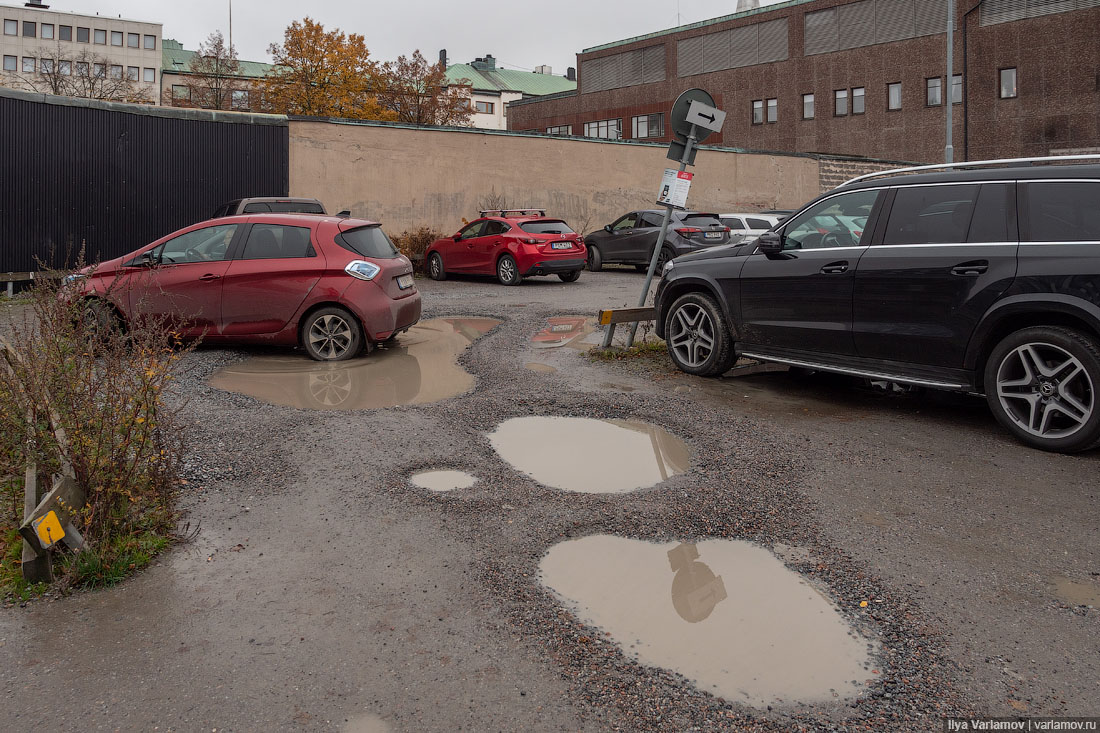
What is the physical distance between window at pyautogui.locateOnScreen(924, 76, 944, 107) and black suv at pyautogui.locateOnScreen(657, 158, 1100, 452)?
47520 mm

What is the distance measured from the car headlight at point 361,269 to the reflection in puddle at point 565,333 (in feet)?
7.11

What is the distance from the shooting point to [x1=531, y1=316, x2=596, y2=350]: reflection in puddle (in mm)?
10914

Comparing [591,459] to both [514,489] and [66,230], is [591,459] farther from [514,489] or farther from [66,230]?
[66,230]

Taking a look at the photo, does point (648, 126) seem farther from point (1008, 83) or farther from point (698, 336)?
point (698, 336)

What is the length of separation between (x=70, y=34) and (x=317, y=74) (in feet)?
225

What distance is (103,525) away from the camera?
4250 mm

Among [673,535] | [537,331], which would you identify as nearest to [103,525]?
[673,535]

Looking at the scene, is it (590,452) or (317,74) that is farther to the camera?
(317,74)

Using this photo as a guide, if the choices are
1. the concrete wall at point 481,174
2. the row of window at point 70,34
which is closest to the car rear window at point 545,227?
the concrete wall at point 481,174

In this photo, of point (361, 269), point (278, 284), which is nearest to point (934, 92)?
point (361, 269)

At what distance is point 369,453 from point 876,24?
53.9 m

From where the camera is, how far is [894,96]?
51688 mm

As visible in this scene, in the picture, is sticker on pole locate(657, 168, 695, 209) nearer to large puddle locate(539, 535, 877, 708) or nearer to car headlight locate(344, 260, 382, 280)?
car headlight locate(344, 260, 382, 280)

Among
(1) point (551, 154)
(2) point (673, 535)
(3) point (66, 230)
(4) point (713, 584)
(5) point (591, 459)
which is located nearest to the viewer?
(4) point (713, 584)
